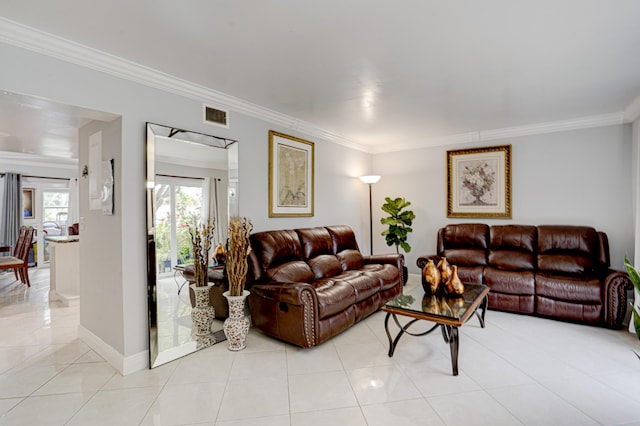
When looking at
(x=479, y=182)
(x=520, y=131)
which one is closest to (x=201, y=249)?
(x=479, y=182)

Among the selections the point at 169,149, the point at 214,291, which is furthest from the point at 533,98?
the point at 214,291

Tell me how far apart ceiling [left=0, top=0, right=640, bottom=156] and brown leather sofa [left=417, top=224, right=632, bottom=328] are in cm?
167

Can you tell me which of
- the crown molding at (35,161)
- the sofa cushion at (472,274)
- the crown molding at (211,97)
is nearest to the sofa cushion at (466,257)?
the sofa cushion at (472,274)

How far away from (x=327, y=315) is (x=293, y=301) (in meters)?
0.37

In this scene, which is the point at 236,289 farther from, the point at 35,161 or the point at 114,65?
the point at 35,161

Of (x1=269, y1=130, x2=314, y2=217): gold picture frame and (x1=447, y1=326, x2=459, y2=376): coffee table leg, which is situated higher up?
(x1=269, y1=130, x2=314, y2=217): gold picture frame

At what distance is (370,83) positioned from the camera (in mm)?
2908

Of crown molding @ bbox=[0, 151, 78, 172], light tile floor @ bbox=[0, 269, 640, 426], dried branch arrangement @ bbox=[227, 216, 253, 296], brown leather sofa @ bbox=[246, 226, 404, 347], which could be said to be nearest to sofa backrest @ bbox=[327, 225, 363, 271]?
brown leather sofa @ bbox=[246, 226, 404, 347]

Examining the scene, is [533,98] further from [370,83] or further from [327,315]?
[327,315]

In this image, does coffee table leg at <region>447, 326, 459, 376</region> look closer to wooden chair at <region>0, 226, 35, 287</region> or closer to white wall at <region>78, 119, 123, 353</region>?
white wall at <region>78, 119, 123, 353</region>

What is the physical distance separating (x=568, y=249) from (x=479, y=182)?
1.48 m

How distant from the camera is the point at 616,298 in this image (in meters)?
3.20

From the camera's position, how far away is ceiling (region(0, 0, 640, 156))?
1.82 meters

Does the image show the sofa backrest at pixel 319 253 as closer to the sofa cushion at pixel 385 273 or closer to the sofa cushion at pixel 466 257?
the sofa cushion at pixel 385 273
